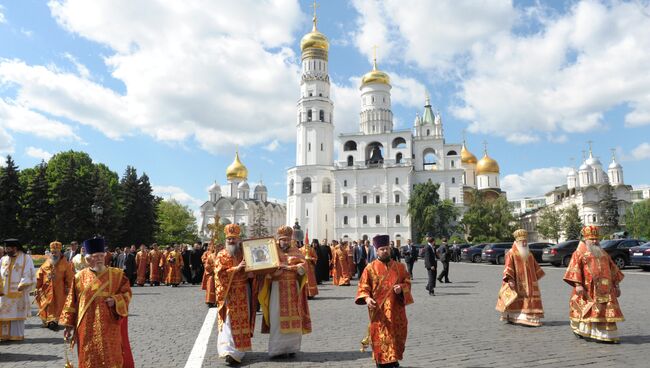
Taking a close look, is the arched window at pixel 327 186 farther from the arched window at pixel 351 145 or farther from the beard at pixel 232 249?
the beard at pixel 232 249

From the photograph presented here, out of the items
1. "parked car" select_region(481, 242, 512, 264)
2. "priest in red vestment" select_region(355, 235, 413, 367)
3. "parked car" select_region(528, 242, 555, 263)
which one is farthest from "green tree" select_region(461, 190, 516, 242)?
"priest in red vestment" select_region(355, 235, 413, 367)

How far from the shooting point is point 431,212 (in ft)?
192

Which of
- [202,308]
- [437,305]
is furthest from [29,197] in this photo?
[437,305]

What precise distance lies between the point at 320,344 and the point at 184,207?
78.3 metres

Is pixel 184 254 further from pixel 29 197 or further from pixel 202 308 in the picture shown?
pixel 29 197

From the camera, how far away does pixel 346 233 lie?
222 feet

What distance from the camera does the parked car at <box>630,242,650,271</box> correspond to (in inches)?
822

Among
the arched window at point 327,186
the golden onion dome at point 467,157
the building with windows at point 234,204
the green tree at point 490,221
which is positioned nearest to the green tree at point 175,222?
the building with windows at point 234,204

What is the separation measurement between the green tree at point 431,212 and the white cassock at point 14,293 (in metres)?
52.9

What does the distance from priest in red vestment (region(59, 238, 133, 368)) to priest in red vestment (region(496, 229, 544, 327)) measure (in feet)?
20.9

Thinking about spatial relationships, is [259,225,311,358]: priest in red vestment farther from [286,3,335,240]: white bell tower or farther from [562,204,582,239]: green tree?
[286,3,335,240]: white bell tower

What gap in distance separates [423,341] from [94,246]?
4.87m

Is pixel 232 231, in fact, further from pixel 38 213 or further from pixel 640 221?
pixel 640 221

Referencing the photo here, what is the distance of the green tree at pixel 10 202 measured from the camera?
39188 mm
